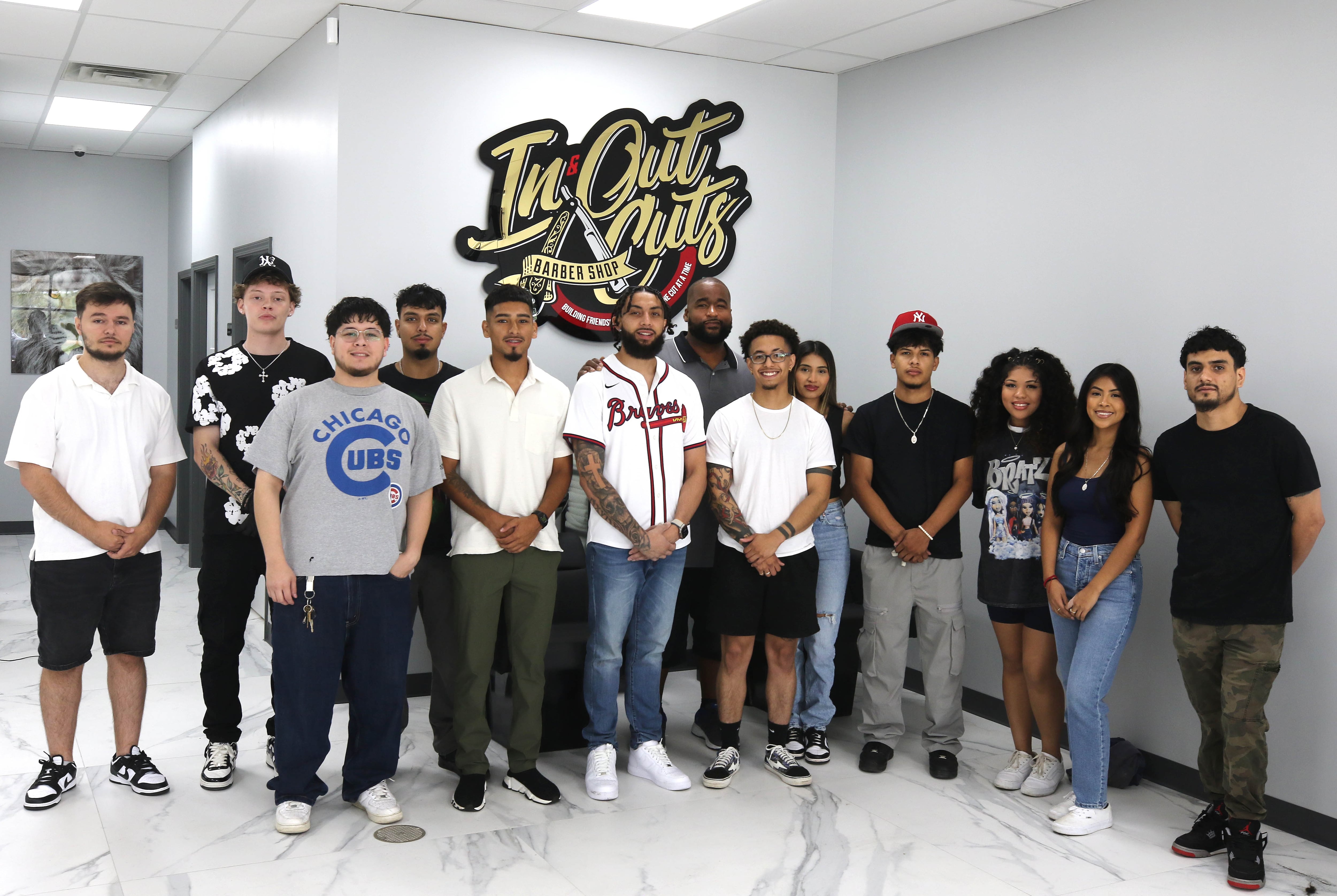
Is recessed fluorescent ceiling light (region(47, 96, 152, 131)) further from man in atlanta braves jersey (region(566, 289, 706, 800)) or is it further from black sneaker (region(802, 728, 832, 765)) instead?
black sneaker (region(802, 728, 832, 765))

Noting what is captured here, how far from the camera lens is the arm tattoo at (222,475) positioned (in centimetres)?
359

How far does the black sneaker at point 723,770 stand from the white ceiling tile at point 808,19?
2.97 metres

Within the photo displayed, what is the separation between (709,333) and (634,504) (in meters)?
0.88

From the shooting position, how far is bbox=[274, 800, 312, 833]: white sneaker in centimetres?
343

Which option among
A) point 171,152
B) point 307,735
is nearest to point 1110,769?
point 307,735

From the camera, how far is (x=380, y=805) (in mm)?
3545

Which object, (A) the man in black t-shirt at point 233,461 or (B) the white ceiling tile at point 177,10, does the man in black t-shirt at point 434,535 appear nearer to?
(A) the man in black t-shirt at point 233,461

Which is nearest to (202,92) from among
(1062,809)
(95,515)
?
(95,515)

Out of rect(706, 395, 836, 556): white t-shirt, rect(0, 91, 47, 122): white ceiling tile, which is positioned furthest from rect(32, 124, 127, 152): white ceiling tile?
rect(706, 395, 836, 556): white t-shirt

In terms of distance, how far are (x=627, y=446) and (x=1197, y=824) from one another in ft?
7.06

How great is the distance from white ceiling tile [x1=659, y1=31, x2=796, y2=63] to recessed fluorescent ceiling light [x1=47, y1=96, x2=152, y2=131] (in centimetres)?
377

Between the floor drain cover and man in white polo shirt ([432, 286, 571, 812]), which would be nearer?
the floor drain cover

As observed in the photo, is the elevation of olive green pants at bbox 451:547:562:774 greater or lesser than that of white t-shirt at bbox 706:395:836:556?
lesser

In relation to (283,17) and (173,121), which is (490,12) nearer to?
(283,17)
